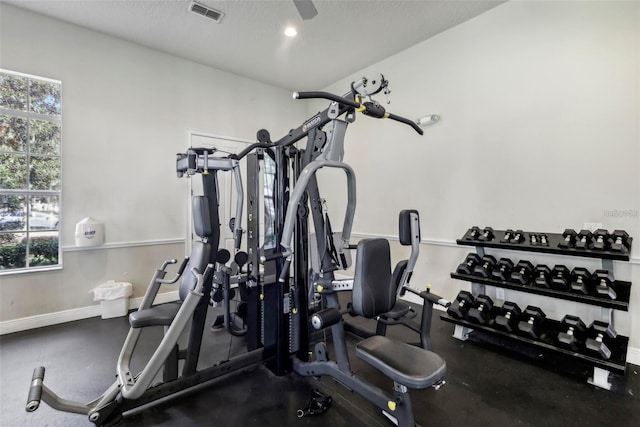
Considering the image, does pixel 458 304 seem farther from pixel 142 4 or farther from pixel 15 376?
pixel 142 4

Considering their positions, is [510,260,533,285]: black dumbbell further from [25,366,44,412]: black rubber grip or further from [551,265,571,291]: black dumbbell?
[25,366,44,412]: black rubber grip

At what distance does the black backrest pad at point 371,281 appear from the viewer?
1.69 metres

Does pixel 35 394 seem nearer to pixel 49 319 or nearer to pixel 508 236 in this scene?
pixel 49 319

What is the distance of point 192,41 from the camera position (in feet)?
12.6

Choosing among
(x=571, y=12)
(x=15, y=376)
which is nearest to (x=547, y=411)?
(x=571, y=12)

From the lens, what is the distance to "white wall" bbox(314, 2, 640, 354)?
2.56 meters

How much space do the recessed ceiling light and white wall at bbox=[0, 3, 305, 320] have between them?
5.04 feet

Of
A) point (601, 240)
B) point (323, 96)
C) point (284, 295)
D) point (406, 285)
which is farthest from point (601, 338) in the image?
point (323, 96)

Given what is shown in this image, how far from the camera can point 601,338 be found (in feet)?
7.48

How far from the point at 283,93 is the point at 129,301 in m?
4.12

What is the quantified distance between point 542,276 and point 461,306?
0.74 meters

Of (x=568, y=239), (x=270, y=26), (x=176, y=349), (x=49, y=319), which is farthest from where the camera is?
(x=270, y=26)

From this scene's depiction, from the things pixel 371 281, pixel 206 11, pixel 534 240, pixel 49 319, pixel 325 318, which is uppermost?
pixel 206 11

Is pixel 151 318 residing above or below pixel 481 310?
above
